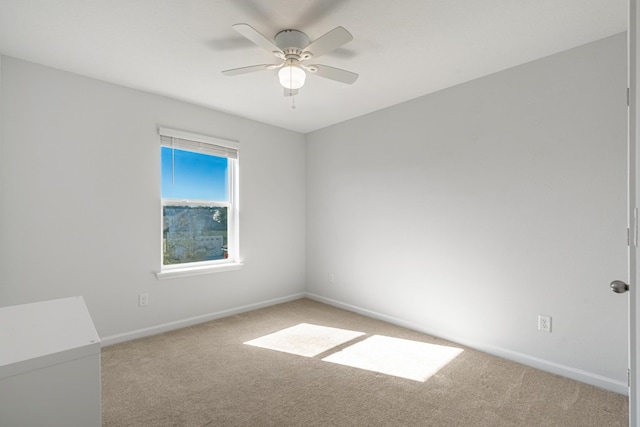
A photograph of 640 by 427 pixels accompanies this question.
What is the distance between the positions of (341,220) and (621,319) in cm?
268

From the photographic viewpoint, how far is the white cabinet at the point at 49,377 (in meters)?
0.81

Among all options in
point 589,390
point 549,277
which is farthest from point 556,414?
point 549,277

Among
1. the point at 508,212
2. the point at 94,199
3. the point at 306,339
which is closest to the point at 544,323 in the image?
the point at 508,212

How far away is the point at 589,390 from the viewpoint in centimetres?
213

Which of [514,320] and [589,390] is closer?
[589,390]

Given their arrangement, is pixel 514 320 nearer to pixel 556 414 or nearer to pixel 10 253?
pixel 556 414

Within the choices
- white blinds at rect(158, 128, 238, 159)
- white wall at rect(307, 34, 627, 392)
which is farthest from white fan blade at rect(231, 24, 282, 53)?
white blinds at rect(158, 128, 238, 159)

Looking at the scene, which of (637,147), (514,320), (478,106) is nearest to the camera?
(637,147)

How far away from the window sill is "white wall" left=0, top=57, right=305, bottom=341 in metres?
0.07

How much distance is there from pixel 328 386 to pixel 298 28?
2.45 metres

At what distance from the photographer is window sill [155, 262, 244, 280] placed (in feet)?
10.4

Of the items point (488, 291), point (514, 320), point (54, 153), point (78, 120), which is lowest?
point (514, 320)

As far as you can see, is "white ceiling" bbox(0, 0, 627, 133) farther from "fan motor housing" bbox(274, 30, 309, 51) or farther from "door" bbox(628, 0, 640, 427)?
"door" bbox(628, 0, 640, 427)

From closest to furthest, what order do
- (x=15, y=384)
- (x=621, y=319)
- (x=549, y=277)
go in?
1. (x=15, y=384)
2. (x=621, y=319)
3. (x=549, y=277)
